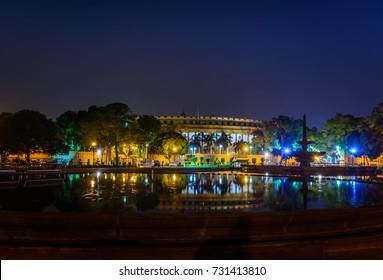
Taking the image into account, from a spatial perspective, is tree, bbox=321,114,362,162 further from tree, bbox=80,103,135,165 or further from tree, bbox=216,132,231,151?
Result: tree, bbox=216,132,231,151

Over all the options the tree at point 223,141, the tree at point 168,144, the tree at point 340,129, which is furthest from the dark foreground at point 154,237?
the tree at point 223,141

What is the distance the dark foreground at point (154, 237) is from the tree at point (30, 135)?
47.3 metres

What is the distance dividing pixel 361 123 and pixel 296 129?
20.7 metres

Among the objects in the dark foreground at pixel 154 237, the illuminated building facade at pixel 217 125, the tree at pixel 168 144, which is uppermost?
the illuminated building facade at pixel 217 125

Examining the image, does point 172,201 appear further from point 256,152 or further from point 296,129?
point 256,152

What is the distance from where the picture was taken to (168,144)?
77750 mm

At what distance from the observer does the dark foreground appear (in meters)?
6.77

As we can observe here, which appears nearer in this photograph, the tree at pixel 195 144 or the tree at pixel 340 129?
the tree at pixel 340 129

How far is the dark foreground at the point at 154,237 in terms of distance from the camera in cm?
677

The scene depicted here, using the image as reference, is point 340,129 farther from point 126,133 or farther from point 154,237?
point 154,237

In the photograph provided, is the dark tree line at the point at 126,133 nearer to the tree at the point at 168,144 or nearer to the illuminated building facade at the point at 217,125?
the tree at the point at 168,144

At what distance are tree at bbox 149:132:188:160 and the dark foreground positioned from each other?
70.7 metres

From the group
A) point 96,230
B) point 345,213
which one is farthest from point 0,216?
point 345,213

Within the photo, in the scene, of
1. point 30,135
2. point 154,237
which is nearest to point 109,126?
point 30,135
